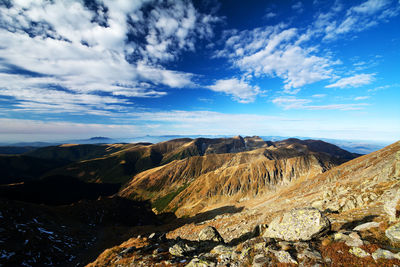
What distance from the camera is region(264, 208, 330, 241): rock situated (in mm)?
13242

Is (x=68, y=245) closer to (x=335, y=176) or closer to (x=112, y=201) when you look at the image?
(x=112, y=201)

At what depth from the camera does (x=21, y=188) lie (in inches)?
6196

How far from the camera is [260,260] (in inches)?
450

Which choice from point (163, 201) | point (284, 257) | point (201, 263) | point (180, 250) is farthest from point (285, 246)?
point (163, 201)

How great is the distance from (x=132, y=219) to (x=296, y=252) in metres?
116

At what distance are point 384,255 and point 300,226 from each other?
5574mm

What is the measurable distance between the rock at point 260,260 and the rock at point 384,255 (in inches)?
249

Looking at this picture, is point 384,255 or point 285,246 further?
point 285,246

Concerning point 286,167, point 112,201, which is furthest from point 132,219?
point 286,167

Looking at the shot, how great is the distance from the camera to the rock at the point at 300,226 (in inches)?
521

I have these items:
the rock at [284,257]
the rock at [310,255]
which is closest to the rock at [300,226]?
the rock at [310,255]

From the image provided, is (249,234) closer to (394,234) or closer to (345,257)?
(345,257)

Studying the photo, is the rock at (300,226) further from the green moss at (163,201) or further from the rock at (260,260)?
the green moss at (163,201)

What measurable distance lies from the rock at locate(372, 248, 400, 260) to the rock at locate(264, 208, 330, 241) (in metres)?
4.09
